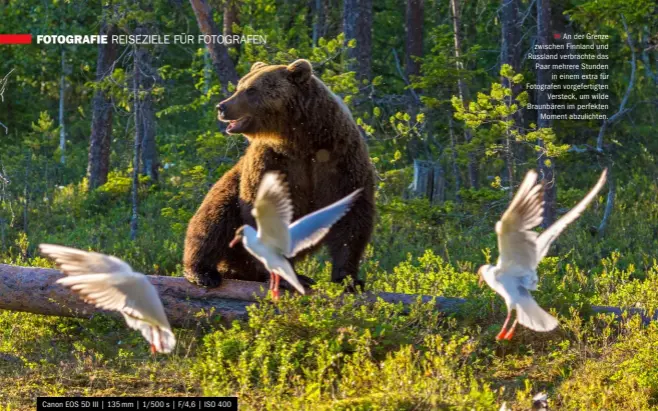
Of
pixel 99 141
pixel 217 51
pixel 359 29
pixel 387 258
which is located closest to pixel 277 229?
pixel 387 258

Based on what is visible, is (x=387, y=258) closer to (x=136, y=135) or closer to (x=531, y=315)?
(x=136, y=135)

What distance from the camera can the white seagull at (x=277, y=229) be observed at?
4922 mm

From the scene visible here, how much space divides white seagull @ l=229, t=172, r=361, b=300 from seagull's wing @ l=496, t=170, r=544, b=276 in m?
0.92

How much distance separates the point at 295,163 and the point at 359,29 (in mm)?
6196

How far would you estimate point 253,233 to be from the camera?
17.3ft

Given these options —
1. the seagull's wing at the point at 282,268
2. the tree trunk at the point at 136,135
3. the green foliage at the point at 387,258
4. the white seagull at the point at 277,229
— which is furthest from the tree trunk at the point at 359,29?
the seagull's wing at the point at 282,268

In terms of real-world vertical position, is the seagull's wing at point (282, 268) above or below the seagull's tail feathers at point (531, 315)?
above

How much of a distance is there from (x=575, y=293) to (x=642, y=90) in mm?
12549

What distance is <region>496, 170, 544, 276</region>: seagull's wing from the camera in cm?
470

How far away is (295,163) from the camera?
7758mm

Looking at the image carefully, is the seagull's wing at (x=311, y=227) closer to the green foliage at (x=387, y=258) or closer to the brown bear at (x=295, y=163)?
the green foliage at (x=387, y=258)

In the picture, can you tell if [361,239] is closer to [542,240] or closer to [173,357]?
[173,357]

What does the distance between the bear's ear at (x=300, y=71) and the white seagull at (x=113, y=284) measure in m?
3.02

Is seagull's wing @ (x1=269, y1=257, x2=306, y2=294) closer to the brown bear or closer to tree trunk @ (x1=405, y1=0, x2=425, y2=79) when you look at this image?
the brown bear
